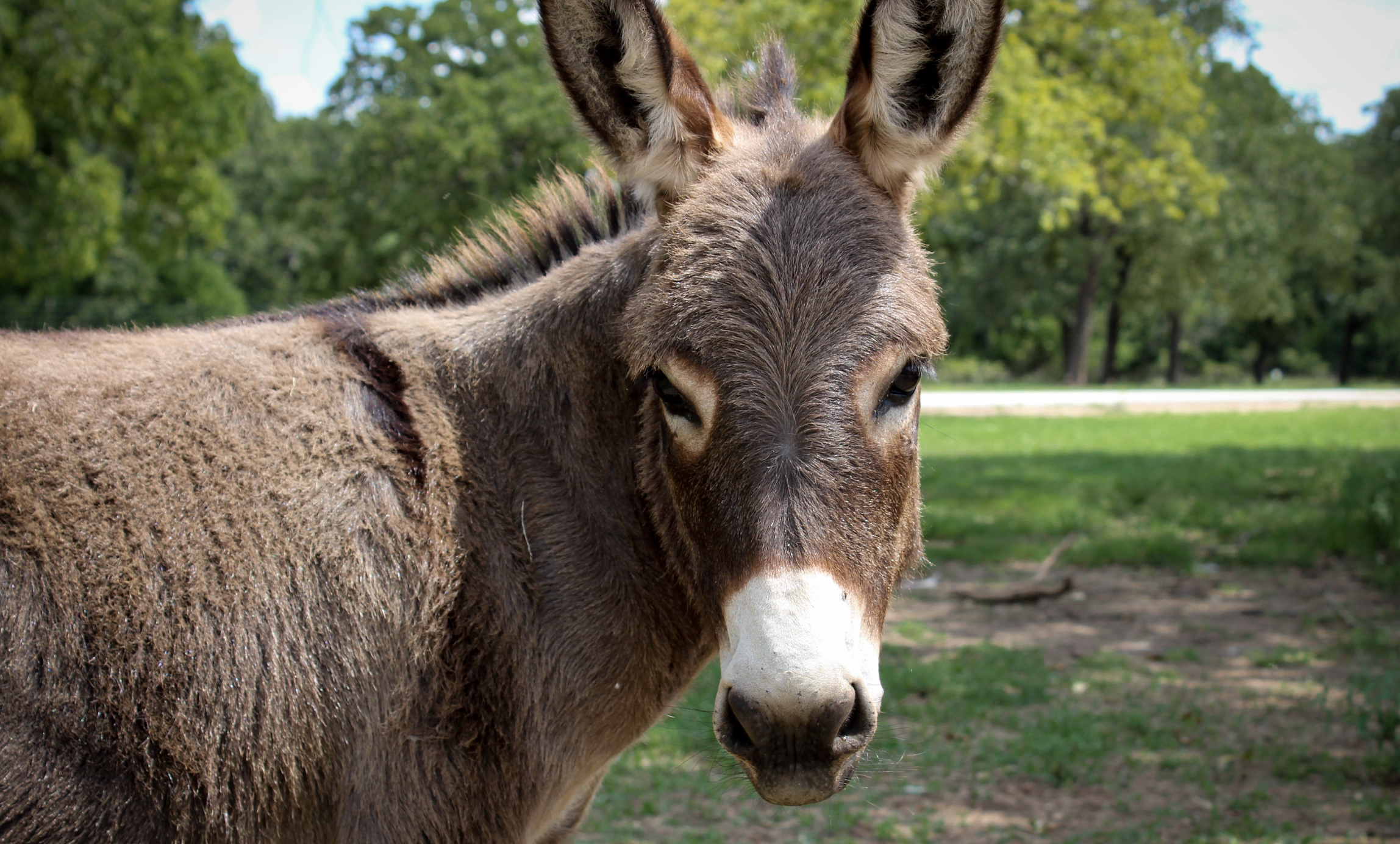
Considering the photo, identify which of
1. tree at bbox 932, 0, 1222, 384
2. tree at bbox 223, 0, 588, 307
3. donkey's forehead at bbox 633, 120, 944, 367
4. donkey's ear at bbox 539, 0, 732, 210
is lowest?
donkey's forehead at bbox 633, 120, 944, 367

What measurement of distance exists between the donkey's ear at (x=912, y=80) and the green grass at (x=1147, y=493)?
3395 mm

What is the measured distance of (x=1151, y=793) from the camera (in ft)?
15.1

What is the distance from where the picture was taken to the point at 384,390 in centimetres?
254

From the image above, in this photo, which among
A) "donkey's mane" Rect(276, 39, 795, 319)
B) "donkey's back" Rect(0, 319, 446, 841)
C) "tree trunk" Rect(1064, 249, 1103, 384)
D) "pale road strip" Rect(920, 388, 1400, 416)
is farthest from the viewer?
"tree trunk" Rect(1064, 249, 1103, 384)

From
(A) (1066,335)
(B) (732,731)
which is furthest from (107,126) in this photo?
(A) (1066,335)

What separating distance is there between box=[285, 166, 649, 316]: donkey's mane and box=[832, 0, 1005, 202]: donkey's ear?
813 millimetres

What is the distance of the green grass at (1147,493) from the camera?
9062 millimetres

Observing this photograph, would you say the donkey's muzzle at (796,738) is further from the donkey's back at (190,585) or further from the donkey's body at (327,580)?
the donkey's back at (190,585)

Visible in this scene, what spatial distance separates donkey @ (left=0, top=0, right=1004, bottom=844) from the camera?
198 centimetres

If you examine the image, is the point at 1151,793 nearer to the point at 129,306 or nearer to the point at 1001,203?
the point at 1001,203

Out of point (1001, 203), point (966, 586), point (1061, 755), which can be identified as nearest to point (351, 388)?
point (1061, 755)

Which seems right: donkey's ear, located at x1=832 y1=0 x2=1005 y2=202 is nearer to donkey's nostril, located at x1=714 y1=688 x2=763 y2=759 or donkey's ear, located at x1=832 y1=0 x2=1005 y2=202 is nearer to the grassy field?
the grassy field

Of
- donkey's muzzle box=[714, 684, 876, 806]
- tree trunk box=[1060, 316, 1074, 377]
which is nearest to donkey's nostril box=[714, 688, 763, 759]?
donkey's muzzle box=[714, 684, 876, 806]

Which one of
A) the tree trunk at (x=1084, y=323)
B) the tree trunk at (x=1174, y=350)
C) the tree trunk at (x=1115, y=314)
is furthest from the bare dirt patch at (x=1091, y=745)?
the tree trunk at (x=1174, y=350)
